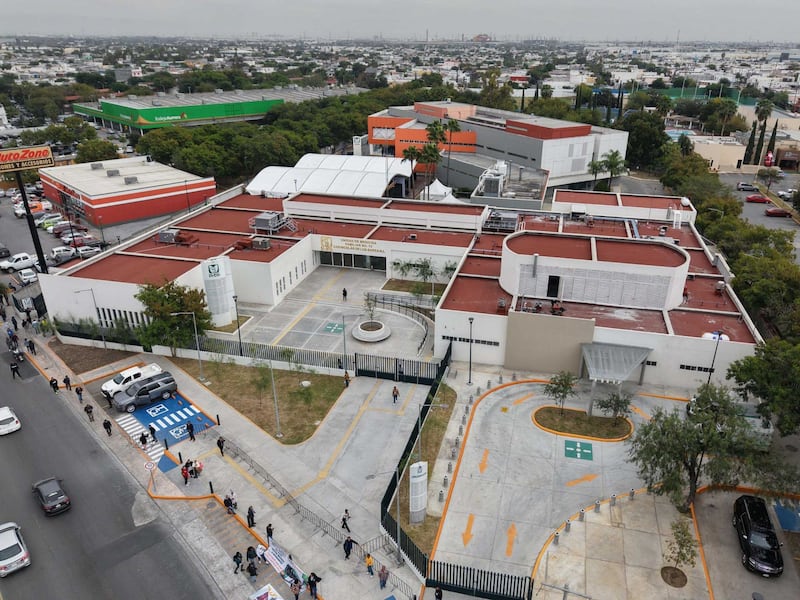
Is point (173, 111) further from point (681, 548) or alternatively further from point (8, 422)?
point (681, 548)

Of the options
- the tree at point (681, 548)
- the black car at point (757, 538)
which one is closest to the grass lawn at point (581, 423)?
the tree at point (681, 548)

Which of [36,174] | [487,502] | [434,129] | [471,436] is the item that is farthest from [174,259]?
[36,174]

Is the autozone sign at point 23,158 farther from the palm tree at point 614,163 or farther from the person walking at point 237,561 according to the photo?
the palm tree at point 614,163

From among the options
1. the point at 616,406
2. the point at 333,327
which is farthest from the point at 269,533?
the point at 333,327

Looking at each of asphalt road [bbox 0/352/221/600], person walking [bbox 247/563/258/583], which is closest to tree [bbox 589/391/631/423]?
person walking [bbox 247/563/258/583]

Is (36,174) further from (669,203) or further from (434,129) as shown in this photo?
(669,203)

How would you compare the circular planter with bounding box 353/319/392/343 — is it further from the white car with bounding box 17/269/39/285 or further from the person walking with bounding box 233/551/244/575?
the white car with bounding box 17/269/39/285
